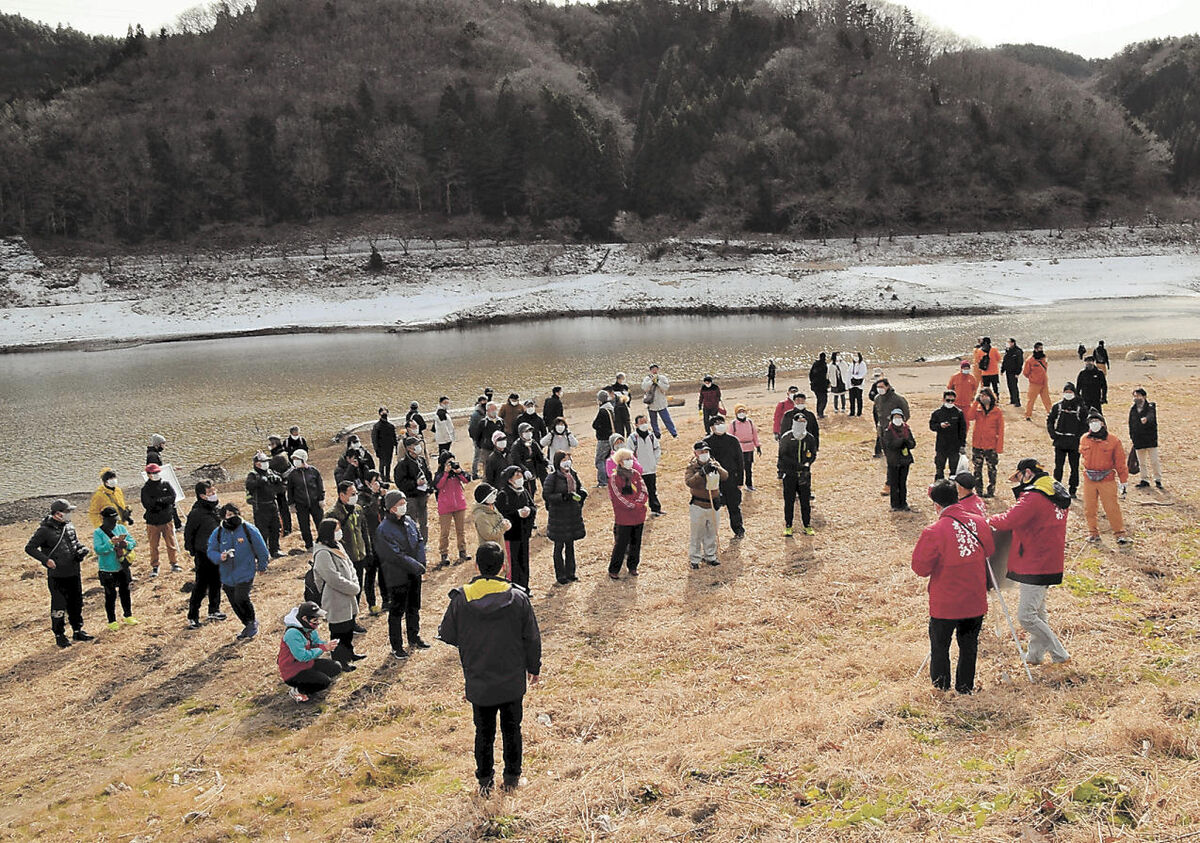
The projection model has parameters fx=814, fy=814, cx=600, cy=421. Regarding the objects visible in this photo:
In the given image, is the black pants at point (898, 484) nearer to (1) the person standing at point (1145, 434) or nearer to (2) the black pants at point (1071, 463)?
(2) the black pants at point (1071, 463)

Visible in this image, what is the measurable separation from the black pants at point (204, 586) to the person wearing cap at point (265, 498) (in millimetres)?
2228

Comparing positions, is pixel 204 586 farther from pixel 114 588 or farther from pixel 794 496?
pixel 794 496

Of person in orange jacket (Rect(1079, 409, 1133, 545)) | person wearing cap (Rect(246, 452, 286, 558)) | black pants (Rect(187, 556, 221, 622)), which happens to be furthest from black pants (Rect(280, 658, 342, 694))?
person in orange jacket (Rect(1079, 409, 1133, 545))

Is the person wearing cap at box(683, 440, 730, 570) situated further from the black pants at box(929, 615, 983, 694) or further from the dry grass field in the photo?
the black pants at box(929, 615, 983, 694)

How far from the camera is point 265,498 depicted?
11.1 m

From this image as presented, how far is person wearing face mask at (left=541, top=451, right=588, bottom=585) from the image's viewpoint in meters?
9.01

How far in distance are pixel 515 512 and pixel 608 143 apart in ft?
234

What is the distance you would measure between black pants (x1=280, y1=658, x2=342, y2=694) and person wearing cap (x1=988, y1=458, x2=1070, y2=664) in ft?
18.1

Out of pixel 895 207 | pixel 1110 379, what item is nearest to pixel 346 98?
pixel 895 207

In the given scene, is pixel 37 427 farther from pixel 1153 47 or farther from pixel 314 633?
pixel 1153 47

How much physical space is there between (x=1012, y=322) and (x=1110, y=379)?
18.6 meters

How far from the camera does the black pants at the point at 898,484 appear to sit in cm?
1053

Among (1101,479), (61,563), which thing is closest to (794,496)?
(1101,479)

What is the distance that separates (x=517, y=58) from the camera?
96250mm
